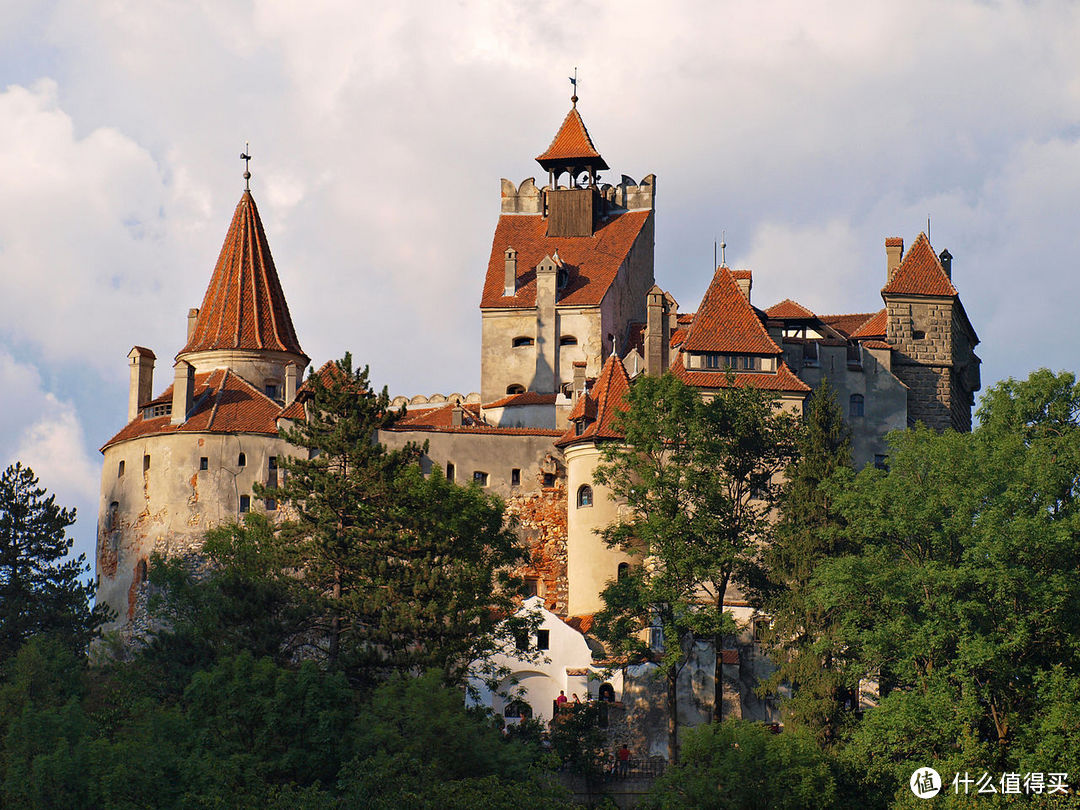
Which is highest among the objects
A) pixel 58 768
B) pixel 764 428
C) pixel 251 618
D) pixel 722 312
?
pixel 722 312

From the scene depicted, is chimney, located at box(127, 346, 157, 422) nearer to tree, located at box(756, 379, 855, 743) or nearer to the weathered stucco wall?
the weathered stucco wall

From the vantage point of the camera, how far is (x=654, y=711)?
5947 centimetres

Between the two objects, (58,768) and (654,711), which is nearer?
(58,768)

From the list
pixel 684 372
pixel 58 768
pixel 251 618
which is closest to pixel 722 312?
pixel 684 372

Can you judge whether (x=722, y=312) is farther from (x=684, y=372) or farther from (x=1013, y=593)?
(x=1013, y=593)

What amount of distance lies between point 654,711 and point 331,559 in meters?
10.1

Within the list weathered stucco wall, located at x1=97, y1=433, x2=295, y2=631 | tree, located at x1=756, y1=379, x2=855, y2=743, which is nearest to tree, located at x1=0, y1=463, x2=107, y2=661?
weathered stucco wall, located at x1=97, y1=433, x2=295, y2=631

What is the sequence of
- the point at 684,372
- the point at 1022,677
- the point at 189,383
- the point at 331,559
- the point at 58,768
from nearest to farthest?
1. the point at 58,768
2. the point at 1022,677
3. the point at 331,559
4. the point at 684,372
5. the point at 189,383

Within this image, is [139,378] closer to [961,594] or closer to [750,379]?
[750,379]

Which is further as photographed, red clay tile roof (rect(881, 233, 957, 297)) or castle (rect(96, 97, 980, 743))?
red clay tile roof (rect(881, 233, 957, 297))

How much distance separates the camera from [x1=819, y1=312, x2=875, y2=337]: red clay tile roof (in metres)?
74.9

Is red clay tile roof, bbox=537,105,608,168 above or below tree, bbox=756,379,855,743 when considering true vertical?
above

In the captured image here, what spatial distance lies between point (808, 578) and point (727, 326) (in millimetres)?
14177

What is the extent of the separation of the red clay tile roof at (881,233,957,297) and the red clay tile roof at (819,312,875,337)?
1.89 metres
